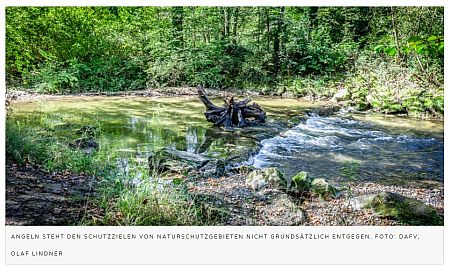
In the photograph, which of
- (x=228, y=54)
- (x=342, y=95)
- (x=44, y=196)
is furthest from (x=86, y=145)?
(x=342, y=95)

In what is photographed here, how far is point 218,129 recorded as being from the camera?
24.4 feet

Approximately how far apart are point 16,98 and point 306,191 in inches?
245

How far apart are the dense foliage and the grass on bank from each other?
314cm

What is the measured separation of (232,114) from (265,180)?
337 centimetres

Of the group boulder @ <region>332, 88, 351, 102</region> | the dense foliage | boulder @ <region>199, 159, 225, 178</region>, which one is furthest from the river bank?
the dense foliage

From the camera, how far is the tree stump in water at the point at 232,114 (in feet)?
25.0

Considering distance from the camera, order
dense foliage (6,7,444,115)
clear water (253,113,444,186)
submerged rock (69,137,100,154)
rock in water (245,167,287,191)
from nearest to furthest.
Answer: rock in water (245,167,287,191), clear water (253,113,444,186), submerged rock (69,137,100,154), dense foliage (6,7,444,115)

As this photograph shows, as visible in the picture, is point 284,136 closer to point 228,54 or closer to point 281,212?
point 281,212

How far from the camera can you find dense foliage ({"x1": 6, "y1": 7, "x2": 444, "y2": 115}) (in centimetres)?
816

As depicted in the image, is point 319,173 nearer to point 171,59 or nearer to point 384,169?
point 384,169

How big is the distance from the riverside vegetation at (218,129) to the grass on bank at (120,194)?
1cm

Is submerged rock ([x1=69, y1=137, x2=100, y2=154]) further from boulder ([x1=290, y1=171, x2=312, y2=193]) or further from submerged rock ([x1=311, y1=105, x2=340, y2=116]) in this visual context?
submerged rock ([x1=311, y1=105, x2=340, y2=116])

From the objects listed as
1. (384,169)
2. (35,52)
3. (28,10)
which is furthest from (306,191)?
(35,52)
